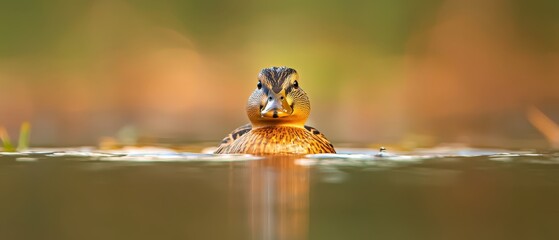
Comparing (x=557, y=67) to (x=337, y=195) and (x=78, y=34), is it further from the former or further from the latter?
(x=337, y=195)

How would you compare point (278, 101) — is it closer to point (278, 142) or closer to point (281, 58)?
point (278, 142)

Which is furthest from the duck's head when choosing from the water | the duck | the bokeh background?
the bokeh background

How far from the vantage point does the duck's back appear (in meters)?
6.07

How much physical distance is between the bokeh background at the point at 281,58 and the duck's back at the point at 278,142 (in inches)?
216

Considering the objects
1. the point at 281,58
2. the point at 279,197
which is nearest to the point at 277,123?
the point at 279,197

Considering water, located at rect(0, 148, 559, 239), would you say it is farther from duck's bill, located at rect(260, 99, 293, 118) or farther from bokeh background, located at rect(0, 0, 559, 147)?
bokeh background, located at rect(0, 0, 559, 147)

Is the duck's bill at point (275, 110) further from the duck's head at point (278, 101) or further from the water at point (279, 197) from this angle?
the water at point (279, 197)

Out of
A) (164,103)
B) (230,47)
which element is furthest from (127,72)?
(230,47)

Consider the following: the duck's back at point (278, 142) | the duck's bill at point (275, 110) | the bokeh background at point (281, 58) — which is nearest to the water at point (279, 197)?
the duck's back at point (278, 142)

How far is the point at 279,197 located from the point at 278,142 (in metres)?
2.77

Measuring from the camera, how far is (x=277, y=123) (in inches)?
255

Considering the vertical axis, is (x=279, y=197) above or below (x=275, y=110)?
below

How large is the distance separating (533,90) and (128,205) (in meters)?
9.78

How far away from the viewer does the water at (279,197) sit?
2516 millimetres
